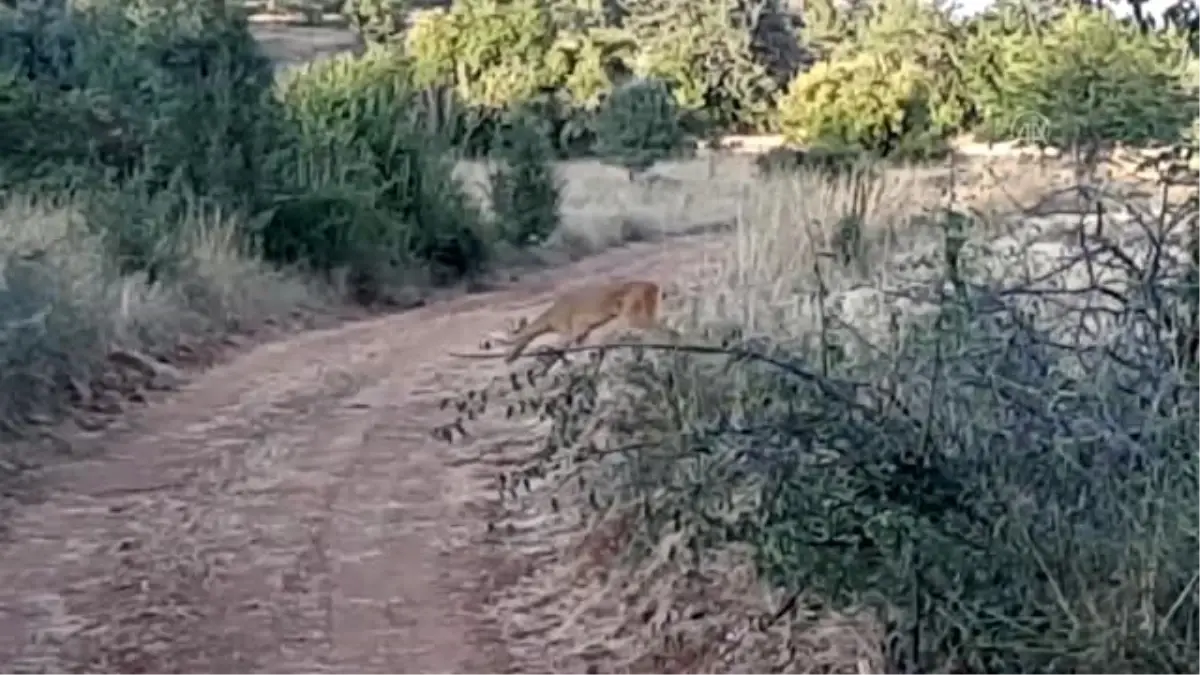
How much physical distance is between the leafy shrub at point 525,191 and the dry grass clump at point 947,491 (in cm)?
1602

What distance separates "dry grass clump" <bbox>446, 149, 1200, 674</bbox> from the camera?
4480 mm

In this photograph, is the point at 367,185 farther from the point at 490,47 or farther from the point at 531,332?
the point at 490,47

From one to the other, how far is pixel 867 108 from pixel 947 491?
27.7 m

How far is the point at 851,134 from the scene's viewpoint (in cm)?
3180

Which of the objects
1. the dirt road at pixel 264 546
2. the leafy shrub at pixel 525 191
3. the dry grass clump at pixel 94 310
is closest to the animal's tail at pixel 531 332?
the dirt road at pixel 264 546

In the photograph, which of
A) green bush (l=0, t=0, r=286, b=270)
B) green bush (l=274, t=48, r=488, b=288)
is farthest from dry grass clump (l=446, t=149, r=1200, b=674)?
green bush (l=274, t=48, r=488, b=288)

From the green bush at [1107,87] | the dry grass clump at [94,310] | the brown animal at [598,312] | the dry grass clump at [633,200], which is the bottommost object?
the dry grass clump at [633,200]

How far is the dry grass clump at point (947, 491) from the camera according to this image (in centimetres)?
448

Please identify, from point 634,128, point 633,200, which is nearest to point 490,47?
point 634,128

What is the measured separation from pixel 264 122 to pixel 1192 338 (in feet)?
43.6

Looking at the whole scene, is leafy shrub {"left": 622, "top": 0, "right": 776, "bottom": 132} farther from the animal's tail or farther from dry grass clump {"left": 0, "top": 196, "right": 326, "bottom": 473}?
the animal's tail

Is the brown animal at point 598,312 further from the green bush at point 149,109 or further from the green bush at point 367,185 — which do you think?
the green bush at point 367,185

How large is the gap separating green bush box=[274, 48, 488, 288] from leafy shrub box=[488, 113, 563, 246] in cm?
145

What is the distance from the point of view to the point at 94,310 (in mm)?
11438
